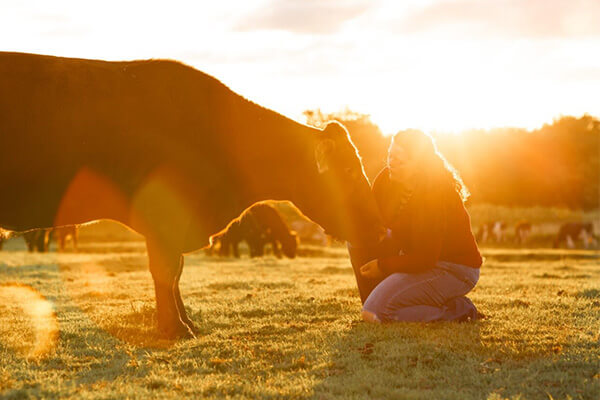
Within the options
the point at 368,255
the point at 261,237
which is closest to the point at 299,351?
the point at 368,255

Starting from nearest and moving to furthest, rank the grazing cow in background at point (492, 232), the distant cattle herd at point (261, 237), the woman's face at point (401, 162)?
the woman's face at point (401, 162) → the distant cattle herd at point (261, 237) → the grazing cow in background at point (492, 232)

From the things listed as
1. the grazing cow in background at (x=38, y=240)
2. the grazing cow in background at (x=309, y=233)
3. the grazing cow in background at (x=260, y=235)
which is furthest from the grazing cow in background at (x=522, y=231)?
the grazing cow in background at (x=38, y=240)

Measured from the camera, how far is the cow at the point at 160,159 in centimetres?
652

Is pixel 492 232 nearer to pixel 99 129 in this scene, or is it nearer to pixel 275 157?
pixel 275 157

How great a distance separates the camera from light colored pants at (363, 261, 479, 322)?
277 inches

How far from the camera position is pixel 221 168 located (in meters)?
7.45

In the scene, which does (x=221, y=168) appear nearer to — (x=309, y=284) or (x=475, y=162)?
(x=309, y=284)

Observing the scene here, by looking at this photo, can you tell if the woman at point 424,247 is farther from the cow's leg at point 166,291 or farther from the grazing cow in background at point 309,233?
the grazing cow in background at point 309,233

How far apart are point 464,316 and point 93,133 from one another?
454 centimetres

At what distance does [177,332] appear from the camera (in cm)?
687

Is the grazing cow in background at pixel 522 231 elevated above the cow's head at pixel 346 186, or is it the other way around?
the cow's head at pixel 346 186

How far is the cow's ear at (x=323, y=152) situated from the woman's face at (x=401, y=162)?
0.78 meters

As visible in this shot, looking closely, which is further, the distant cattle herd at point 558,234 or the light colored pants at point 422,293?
the distant cattle herd at point 558,234

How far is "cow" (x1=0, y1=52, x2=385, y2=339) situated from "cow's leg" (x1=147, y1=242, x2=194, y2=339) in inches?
0.4
